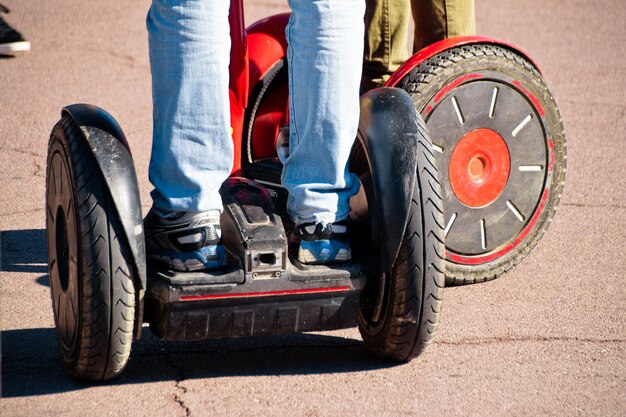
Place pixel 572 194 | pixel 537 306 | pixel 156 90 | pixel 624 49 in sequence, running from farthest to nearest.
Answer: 1. pixel 624 49
2. pixel 572 194
3. pixel 537 306
4. pixel 156 90

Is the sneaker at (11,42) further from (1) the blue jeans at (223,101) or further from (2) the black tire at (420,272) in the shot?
(2) the black tire at (420,272)

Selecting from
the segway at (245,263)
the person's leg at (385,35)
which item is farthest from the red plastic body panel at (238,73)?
the person's leg at (385,35)

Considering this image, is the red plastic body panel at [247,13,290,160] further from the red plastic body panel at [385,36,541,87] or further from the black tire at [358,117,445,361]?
the black tire at [358,117,445,361]

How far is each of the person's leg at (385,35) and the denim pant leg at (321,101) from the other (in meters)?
1.31

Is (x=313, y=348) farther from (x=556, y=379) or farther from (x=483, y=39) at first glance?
(x=483, y=39)

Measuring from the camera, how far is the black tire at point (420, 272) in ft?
9.91

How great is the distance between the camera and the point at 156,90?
289 centimetres

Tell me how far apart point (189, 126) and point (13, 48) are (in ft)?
14.2

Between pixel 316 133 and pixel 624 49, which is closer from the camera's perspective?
pixel 316 133

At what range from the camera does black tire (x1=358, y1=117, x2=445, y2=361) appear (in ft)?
9.91

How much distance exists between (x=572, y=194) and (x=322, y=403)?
8.29ft

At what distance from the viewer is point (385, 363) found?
331cm

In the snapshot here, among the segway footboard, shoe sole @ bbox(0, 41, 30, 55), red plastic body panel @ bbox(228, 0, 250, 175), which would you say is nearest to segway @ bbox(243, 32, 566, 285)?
red plastic body panel @ bbox(228, 0, 250, 175)

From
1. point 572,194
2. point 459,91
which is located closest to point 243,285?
point 459,91
